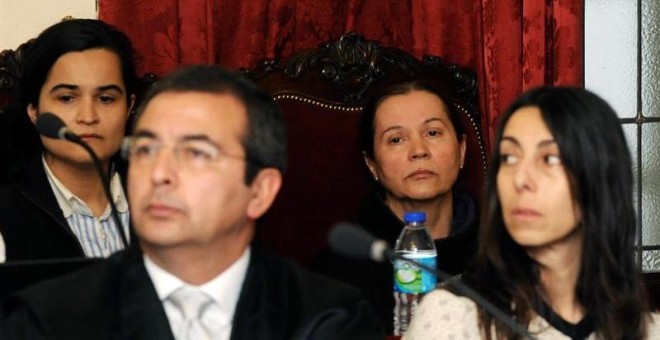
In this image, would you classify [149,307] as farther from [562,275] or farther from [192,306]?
[562,275]

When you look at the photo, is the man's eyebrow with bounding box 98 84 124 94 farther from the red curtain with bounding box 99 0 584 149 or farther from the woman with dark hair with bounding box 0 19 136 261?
the red curtain with bounding box 99 0 584 149

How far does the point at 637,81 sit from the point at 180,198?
2.06m

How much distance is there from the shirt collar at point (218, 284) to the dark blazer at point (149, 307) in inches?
0.6

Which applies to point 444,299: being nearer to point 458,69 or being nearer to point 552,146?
point 552,146

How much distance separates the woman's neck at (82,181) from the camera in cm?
Answer: 293

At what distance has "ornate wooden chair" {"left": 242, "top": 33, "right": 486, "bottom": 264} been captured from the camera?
324cm

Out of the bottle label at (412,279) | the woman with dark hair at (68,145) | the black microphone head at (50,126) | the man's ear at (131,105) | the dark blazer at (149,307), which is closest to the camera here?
the dark blazer at (149,307)

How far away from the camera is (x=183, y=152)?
1950 millimetres

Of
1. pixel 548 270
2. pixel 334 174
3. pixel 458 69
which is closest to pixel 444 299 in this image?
pixel 548 270

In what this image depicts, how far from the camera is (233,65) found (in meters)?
3.41

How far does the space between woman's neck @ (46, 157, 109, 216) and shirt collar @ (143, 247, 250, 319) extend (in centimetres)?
102

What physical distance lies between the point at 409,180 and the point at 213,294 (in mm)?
1199

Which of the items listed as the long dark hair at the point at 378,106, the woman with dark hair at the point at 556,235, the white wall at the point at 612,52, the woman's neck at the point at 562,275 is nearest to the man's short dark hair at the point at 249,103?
the woman with dark hair at the point at 556,235

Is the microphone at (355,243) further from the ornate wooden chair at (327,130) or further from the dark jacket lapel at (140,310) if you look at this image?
the ornate wooden chair at (327,130)
